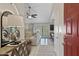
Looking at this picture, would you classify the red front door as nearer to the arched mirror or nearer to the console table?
the console table

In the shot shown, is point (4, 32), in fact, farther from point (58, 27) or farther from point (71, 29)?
point (71, 29)

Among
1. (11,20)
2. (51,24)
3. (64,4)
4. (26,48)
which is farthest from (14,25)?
(64,4)

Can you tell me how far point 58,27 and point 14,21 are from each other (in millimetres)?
533

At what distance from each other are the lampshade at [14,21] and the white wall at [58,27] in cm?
40

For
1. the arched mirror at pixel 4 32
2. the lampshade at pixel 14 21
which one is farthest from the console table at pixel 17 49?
the lampshade at pixel 14 21

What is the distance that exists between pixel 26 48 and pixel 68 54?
20.6 inches

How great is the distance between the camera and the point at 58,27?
5.41 ft

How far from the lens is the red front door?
1598mm

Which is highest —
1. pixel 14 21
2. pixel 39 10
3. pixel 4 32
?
pixel 39 10

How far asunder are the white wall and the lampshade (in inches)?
15.7

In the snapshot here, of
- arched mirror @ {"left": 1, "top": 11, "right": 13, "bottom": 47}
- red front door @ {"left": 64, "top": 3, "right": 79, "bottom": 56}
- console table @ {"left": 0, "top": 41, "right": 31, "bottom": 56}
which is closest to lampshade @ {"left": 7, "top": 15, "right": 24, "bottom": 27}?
Result: arched mirror @ {"left": 1, "top": 11, "right": 13, "bottom": 47}

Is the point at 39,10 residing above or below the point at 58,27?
above

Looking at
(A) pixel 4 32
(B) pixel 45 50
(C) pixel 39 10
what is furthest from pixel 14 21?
(B) pixel 45 50

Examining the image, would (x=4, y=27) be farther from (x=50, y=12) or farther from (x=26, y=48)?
(x=50, y=12)
